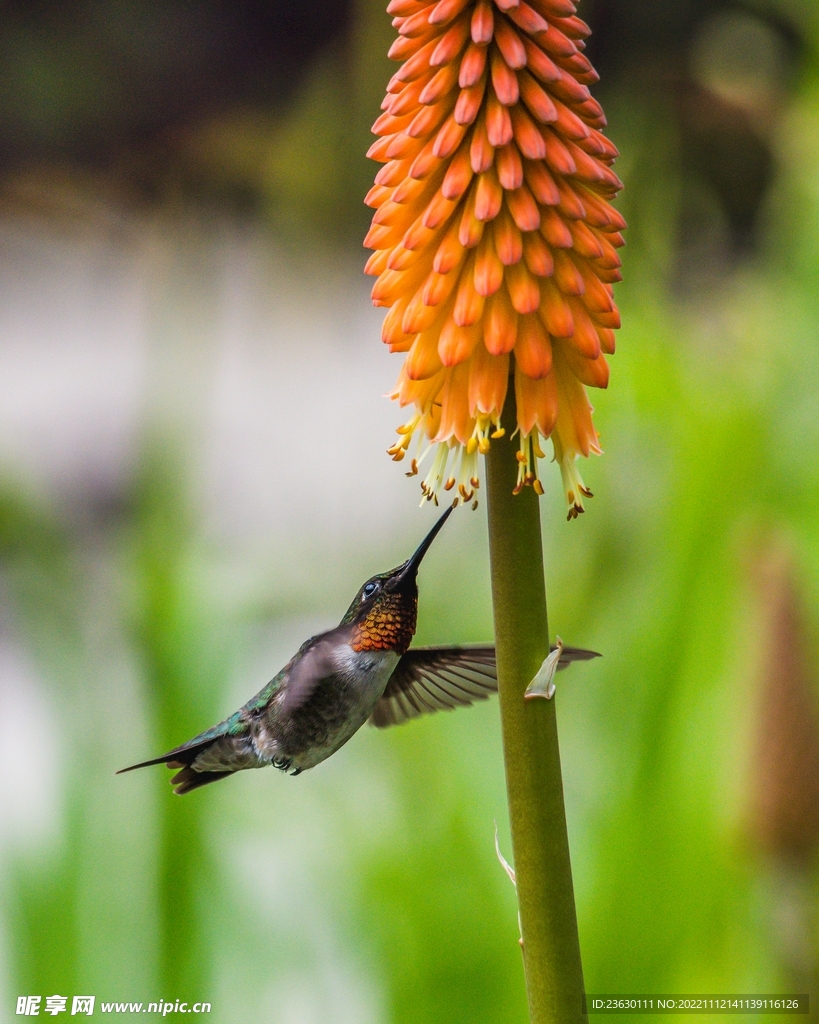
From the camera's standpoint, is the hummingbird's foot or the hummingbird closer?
the hummingbird's foot

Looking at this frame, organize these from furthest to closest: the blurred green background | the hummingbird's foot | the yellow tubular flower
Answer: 1. the blurred green background
2. the yellow tubular flower
3. the hummingbird's foot

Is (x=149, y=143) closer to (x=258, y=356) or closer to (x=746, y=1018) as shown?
(x=258, y=356)

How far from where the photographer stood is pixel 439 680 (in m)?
1.54

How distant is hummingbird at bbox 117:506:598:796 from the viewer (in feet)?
4.21

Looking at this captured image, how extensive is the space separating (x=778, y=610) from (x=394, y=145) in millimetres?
781

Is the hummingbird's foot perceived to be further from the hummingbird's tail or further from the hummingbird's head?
the hummingbird's tail

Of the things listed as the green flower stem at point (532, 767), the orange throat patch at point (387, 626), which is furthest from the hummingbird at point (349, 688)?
the green flower stem at point (532, 767)

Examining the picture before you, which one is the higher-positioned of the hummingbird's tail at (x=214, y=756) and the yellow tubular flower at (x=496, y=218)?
the yellow tubular flower at (x=496, y=218)

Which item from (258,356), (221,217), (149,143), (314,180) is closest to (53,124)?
(149,143)

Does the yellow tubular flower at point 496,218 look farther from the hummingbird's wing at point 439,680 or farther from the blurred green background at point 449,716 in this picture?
the blurred green background at point 449,716

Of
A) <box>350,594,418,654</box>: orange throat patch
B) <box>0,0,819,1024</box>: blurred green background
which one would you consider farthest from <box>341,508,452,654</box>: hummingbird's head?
<box>0,0,819,1024</box>: blurred green background

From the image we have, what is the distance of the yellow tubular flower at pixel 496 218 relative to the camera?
1.09m

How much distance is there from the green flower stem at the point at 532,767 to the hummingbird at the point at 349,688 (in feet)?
0.48

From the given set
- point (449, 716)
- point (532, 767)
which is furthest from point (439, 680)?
point (449, 716)
